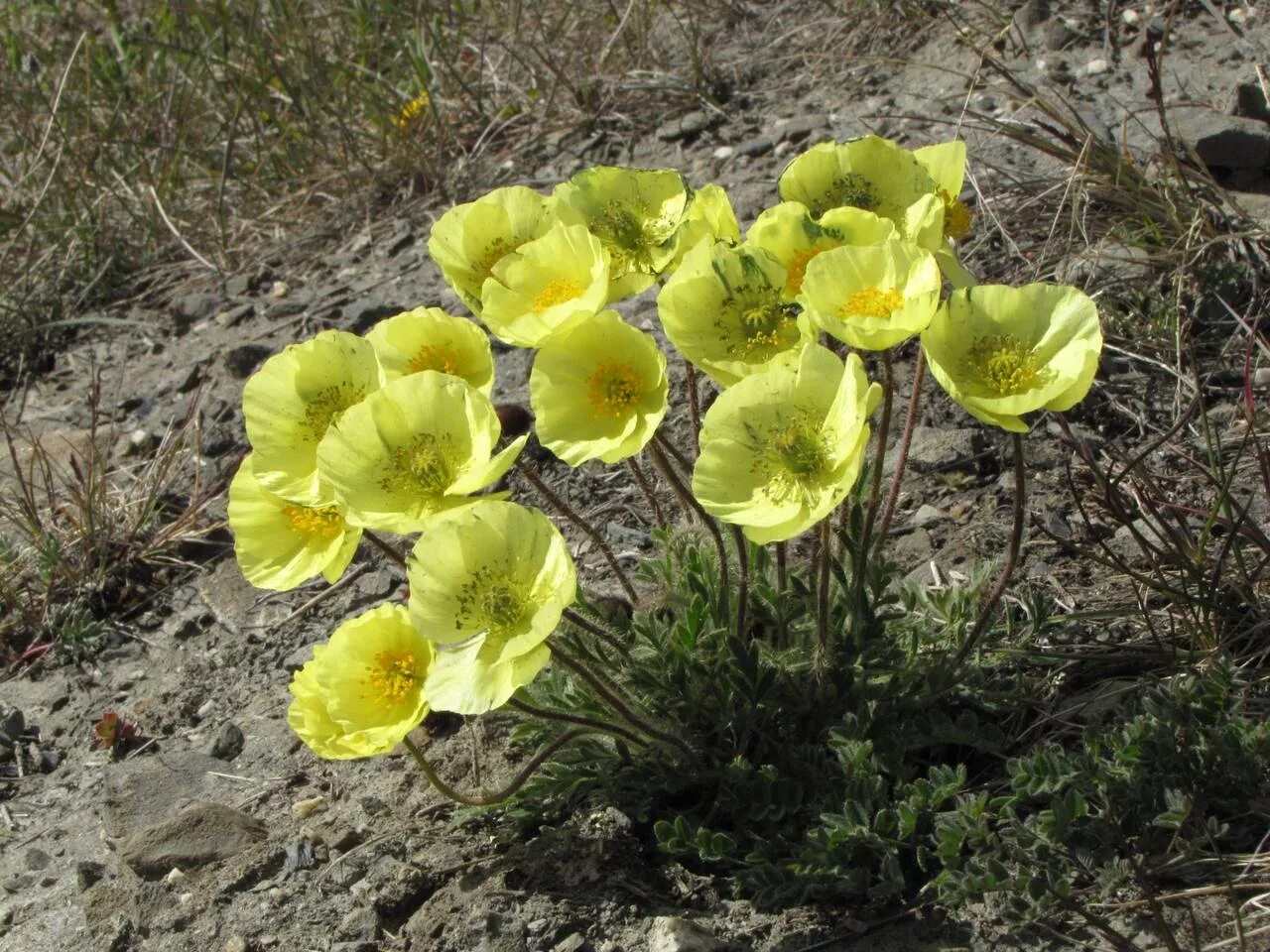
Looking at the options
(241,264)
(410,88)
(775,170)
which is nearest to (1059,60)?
(775,170)

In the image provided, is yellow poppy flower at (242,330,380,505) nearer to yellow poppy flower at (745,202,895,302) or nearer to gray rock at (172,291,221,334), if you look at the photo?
yellow poppy flower at (745,202,895,302)

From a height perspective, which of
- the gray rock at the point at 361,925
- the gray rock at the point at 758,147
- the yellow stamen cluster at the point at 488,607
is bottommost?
the gray rock at the point at 361,925

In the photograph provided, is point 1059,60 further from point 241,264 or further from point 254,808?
point 254,808

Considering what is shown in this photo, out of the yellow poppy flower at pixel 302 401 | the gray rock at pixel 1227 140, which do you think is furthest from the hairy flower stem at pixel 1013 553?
the gray rock at pixel 1227 140

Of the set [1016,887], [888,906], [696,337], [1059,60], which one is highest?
[696,337]

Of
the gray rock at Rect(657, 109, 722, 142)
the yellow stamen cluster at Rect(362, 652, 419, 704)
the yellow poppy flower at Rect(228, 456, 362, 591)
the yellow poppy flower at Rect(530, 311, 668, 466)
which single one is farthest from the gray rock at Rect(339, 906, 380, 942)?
the gray rock at Rect(657, 109, 722, 142)

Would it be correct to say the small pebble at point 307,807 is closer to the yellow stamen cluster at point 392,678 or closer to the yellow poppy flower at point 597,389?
the yellow stamen cluster at point 392,678

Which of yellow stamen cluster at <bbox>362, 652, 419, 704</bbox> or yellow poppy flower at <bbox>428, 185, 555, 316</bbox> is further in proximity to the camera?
yellow poppy flower at <bbox>428, 185, 555, 316</bbox>
